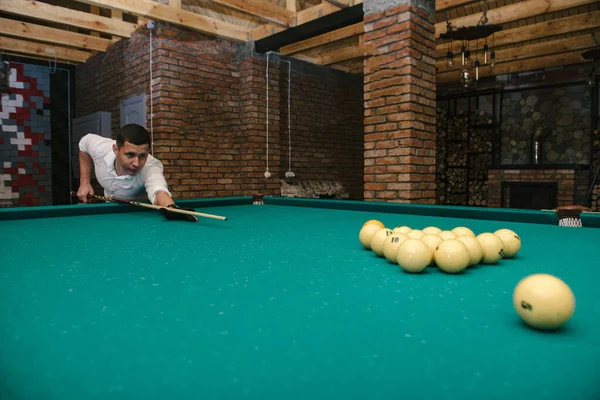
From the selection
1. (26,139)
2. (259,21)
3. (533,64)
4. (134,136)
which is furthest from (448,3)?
(26,139)

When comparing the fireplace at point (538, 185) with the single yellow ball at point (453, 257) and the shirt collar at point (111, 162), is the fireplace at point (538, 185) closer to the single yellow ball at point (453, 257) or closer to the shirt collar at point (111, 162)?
the shirt collar at point (111, 162)

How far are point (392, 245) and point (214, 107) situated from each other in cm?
512

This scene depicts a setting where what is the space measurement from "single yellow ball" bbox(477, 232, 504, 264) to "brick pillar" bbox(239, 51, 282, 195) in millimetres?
4959

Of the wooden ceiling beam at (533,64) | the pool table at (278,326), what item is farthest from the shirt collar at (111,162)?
the wooden ceiling beam at (533,64)

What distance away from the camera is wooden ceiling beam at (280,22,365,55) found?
572 centimetres

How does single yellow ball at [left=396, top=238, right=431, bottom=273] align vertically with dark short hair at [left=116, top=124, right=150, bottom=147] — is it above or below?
below

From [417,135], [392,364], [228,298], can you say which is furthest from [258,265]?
[417,135]

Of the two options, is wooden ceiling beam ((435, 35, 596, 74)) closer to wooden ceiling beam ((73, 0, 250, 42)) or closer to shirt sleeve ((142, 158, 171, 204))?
wooden ceiling beam ((73, 0, 250, 42))

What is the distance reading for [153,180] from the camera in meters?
3.22

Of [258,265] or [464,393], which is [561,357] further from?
[258,265]

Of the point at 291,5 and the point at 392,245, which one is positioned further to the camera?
the point at 291,5

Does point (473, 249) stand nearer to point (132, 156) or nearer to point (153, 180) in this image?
point (153, 180)

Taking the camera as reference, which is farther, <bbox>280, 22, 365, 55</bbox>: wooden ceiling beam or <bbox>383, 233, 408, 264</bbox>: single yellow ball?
<bbox>280, 22, 365, 55</bbox>: wooden ceiling beam

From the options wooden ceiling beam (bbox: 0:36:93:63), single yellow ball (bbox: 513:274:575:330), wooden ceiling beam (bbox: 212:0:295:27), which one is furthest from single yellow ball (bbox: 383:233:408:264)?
wooden ceiling beam (bbox: 0:36:93:63)
